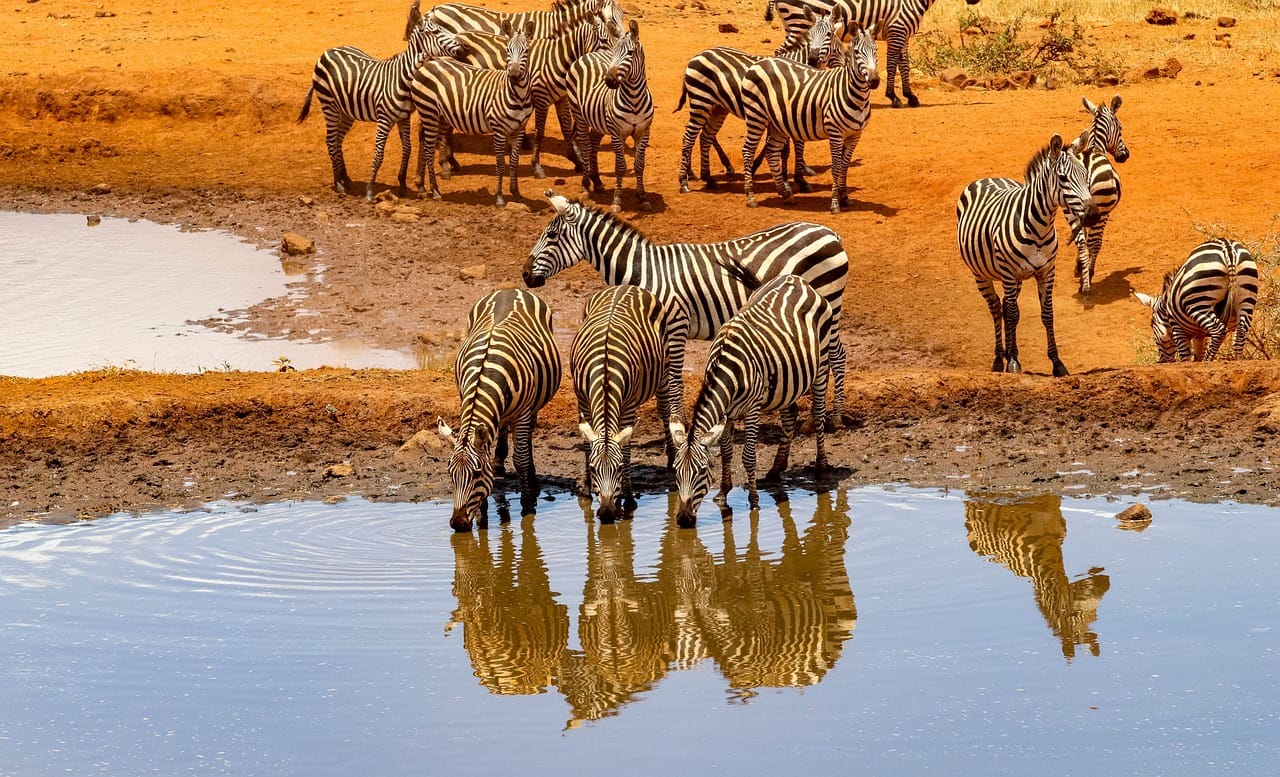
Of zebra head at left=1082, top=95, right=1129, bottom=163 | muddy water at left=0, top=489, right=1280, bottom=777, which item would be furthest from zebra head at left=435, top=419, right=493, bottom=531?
zebra head at left=1082, top=95, right=1129, bottom=163

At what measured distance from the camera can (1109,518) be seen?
10.6 meters

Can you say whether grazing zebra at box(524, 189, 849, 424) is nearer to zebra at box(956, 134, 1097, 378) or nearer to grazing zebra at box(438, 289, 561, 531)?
grazing zebra at box(438, 289, 561, 531)

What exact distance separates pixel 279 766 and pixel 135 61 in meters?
23.0

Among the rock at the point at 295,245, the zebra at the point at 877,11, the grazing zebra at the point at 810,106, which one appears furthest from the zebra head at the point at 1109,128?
the rock at the point at 295,245

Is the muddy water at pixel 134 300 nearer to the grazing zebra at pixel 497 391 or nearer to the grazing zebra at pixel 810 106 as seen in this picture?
Answer: the grazing zebra at pixel 497 391

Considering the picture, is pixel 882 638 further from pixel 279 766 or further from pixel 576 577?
pixel 279 766

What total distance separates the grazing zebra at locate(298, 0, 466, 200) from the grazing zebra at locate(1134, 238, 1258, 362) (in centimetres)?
1132

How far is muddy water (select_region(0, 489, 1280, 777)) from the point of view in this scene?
22.7 feet

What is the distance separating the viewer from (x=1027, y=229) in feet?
47.0

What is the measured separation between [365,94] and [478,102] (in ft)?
5.93

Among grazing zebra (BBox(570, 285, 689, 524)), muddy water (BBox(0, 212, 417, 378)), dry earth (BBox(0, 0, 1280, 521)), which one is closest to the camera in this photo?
grazing zebra (BBox(570, 285, 689, 524))

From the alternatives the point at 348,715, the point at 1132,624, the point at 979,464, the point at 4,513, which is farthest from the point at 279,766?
the point at 979,464

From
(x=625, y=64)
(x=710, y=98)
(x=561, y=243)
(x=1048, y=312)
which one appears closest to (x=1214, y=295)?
(x=1048, y=312)

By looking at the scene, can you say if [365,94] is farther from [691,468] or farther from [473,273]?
[691,468]
